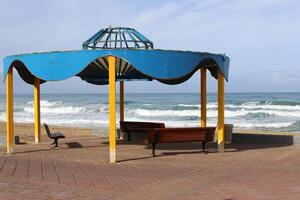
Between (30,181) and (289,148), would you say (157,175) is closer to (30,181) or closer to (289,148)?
(30,181)

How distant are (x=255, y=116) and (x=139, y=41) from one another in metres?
33.6

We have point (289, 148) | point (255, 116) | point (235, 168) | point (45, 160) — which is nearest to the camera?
point (235, 168)

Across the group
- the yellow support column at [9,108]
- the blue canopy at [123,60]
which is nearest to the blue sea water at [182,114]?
the blue canopy at [123,60]

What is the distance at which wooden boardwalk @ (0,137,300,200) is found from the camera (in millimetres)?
7789

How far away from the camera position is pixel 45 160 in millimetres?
11711

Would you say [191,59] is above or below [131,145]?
above

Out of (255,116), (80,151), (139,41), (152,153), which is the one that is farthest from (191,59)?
(255,116)

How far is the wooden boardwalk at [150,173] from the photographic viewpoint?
307 inches

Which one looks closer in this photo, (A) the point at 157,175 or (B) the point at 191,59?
(A) the point at 157,175

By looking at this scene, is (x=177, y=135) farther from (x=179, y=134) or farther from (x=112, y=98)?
(x=112, y=98)

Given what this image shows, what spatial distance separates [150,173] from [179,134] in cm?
323

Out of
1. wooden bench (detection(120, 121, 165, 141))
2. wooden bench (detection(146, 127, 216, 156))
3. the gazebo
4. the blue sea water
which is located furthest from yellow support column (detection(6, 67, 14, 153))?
the blue sea water

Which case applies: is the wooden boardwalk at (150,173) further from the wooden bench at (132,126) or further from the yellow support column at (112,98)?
the wooden bench at (132,126)

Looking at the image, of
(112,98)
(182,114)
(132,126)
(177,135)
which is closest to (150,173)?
(112,98)
